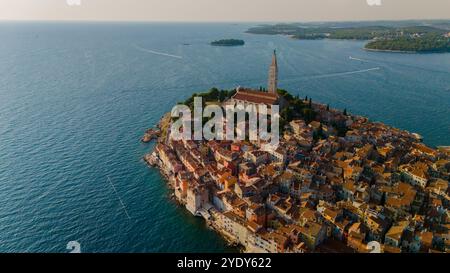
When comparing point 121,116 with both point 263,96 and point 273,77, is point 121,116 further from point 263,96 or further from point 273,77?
point 273,77

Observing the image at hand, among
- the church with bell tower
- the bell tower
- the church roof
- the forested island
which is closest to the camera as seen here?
the church roof

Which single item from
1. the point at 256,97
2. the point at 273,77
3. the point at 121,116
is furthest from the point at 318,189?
the point at 121,116

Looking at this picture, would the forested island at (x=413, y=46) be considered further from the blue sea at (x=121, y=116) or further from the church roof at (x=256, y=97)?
the church roof at (x=256, y=97)

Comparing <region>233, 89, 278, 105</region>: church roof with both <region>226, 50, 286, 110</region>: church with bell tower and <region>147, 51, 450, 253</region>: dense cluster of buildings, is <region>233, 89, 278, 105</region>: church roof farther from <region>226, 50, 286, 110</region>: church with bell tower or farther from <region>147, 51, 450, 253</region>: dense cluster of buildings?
<region>147, 51, 450, 253</region>: dense cluster of buildings

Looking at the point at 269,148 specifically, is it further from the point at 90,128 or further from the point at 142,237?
the point at 90,128

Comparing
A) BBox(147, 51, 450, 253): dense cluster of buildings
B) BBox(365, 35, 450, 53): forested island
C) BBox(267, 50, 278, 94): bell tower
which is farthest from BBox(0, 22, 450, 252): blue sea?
BBox(267, 50, 278, 94): bell tower
